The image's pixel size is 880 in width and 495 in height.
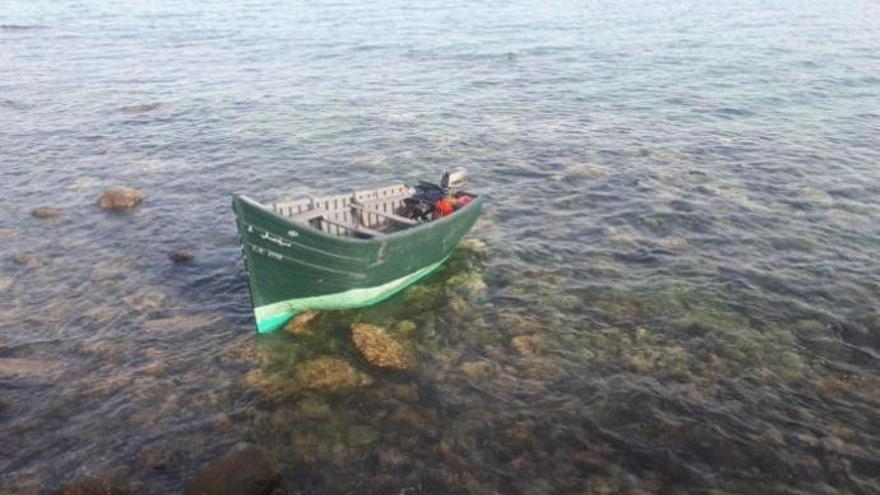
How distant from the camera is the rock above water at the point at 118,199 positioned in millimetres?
24703

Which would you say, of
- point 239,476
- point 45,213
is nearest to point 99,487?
point 239,476

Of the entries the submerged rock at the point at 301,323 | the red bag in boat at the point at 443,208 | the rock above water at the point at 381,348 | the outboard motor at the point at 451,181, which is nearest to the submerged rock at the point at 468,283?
the red bag in boat at the point at 443,208

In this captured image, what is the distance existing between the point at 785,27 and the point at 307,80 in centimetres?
4765

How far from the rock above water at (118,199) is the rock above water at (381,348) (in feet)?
43.6

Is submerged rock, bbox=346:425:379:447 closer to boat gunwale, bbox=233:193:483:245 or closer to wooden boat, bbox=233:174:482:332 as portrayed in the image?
wooden boat, bbox=233:174:482:332

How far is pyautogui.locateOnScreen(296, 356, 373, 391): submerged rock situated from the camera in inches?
575

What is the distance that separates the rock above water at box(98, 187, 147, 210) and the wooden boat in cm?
1017

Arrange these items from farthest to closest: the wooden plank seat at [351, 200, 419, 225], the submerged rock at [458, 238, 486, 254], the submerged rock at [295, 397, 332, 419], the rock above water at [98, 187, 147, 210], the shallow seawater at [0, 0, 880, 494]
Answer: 1. the rock above water at [98, 187, 147, 210]
2. the submerged rock at [458, 238, 486, 254]
3. the wooden plank seat at [351, 200, 419, 225]
4. the submerged rock at [295, 397, 332, 419]
5. the shallow seawater at [0, 0, 880, 494]

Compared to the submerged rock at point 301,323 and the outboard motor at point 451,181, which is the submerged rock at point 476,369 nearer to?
the submerged rock at point 301,323

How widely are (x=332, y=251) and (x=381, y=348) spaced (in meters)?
2.75

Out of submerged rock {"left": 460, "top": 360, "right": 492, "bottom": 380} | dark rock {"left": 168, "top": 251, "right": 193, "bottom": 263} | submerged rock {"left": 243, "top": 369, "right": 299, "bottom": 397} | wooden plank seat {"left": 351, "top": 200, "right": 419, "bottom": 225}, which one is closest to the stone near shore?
submerged rock {"left": 243, "top": 369, "right": 299, "bottom": 397}

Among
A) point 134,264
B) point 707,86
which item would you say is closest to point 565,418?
point 134,264

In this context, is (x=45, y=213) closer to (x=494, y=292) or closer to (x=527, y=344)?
(x=494, y=292)

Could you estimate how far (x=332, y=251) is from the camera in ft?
51.4
